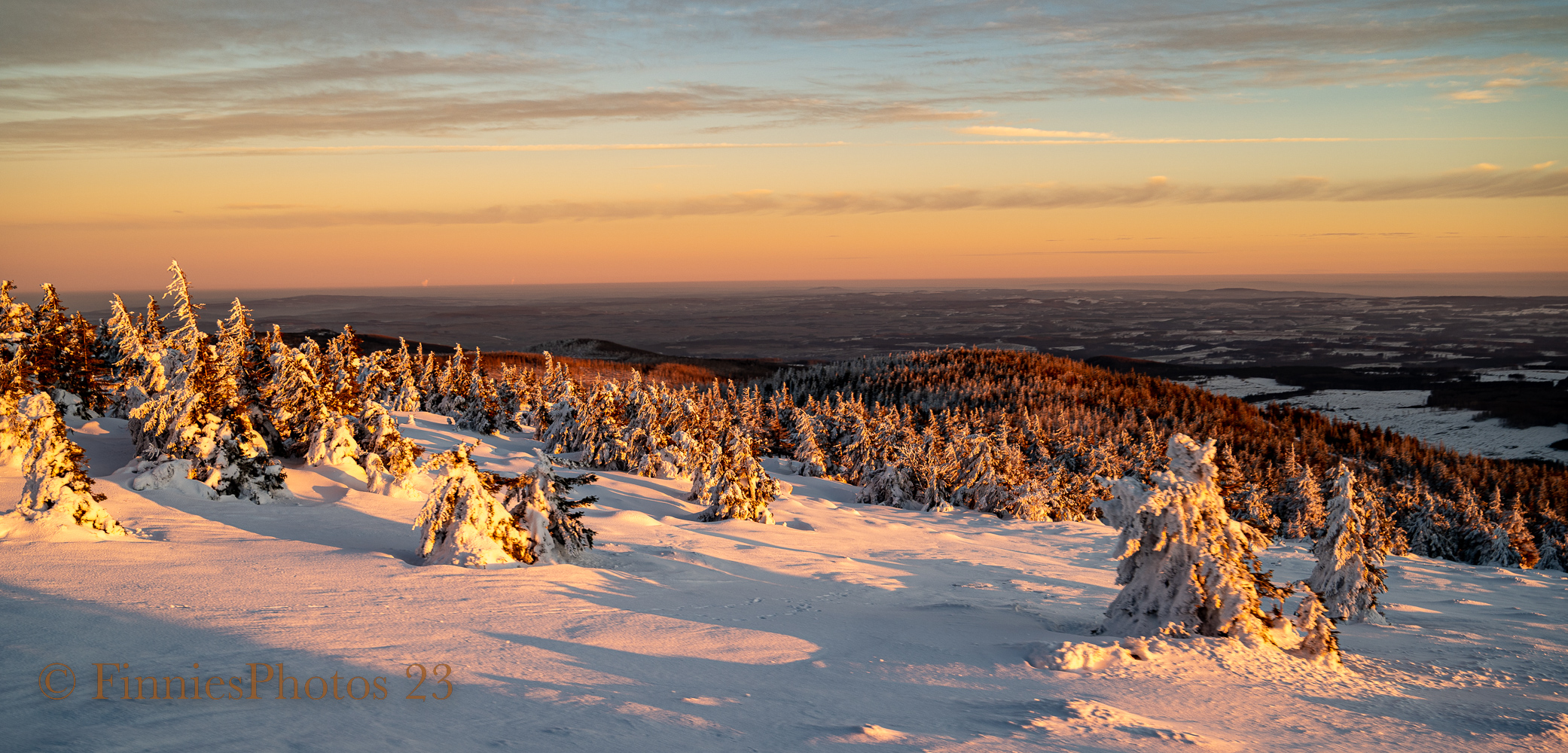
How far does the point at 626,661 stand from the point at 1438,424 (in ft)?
706

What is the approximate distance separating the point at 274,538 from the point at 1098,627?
16.2 m

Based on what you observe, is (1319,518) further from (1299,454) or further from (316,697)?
(316,697)

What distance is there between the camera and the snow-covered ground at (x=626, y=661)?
290 inches

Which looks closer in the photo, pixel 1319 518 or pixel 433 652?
pixel 433 652

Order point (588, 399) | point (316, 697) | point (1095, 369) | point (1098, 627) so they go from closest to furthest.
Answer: point (316, 697)
point (1098, 627)
point (588, 399)
point (1095, 369)

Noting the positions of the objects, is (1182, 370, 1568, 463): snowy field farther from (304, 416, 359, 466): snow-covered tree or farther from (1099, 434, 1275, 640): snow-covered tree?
(304, 416, 359, 466): snow-covered tree

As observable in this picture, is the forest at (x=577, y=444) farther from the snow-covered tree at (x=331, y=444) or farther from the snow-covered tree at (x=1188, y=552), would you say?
the snow-covered tree at (x=1188, y=552)

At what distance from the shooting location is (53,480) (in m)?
13.5

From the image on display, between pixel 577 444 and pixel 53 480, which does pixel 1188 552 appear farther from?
pixel 577 444

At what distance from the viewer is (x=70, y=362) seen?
1101 inches

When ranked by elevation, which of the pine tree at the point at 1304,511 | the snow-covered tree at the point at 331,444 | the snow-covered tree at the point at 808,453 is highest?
the snow-covered tree at the point at 331,444

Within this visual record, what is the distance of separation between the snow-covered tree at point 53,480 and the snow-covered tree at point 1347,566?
26.5 m

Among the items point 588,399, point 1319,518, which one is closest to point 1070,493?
point 1319,518

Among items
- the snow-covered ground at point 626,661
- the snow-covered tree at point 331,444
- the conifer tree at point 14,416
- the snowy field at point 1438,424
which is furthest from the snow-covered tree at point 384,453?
the snowy field at point 1438,424
